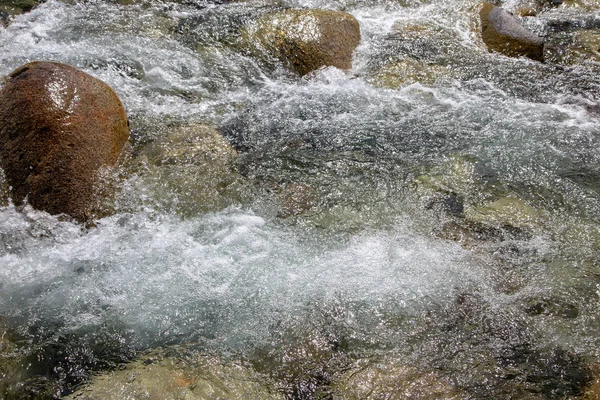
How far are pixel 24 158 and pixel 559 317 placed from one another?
4.90 meters

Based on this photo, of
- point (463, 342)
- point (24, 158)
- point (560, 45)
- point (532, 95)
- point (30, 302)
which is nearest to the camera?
point (463, 342)

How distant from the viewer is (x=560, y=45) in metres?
7.61

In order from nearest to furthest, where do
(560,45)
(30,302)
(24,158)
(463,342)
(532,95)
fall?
(463,342), (30,302), (24,158), (532,95), (560,45)

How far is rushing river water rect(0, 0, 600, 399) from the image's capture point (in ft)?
11.9

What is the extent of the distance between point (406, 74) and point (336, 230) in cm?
332

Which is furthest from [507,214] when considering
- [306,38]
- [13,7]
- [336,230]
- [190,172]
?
[13,7]

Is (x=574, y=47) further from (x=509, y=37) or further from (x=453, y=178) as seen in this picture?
(x=453, y=178)

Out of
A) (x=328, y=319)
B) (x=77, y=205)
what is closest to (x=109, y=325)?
(x=77, y=205)

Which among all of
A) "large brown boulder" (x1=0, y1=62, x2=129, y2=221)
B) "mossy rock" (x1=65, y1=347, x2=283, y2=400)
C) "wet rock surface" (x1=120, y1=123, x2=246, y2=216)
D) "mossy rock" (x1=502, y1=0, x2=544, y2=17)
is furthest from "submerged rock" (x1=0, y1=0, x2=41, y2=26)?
"mossy rock" (x1=502, y1=0, x2=544, y2=17)

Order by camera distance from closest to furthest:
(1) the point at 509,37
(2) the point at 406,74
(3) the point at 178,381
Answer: (3) the point at 178,381, (2) the point at 406,74, (1) the point at 509,37

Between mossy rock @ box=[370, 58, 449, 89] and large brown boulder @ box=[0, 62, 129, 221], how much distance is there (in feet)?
12.6

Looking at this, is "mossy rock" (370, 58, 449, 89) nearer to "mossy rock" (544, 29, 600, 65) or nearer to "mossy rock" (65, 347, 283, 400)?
"mossy rock" (544, 29, 600, 65)

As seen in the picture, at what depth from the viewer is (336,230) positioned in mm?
4562

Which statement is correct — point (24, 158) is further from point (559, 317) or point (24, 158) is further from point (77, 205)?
point (559, 317)
